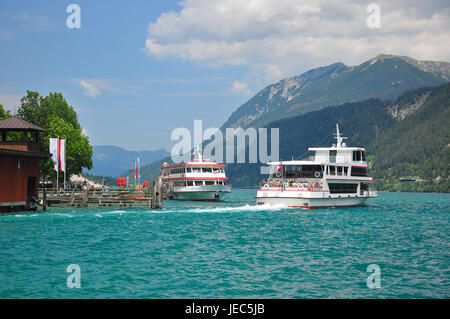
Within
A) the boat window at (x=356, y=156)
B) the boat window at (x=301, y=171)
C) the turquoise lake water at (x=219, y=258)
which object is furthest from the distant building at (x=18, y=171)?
the boat window at (x=356, y=156)

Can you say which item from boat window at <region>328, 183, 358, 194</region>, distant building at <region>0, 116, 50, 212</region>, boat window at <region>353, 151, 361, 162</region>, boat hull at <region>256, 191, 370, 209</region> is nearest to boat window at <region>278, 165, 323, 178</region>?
boat window at <region>328, 183, 358, 194</region>

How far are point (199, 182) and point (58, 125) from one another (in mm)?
27909

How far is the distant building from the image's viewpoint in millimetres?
43281

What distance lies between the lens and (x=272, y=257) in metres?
26.5

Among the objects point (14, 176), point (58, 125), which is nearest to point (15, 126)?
point (14, 176)

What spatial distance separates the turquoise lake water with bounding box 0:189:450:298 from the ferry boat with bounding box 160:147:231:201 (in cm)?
4367

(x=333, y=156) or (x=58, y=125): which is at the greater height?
(x=58, y=125)

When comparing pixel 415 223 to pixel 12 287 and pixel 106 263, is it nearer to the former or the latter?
pixel 106 263

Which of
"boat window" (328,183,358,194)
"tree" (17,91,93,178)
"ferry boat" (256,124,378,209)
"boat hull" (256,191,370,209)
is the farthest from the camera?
"tree" (17,91,93,178)

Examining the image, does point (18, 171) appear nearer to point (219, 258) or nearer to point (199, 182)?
point (219, 258)

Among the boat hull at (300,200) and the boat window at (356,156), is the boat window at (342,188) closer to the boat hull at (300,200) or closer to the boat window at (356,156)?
A: the boat hull at (300,200)

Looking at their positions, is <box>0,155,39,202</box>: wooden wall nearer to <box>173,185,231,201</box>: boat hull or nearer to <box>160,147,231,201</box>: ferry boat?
<box>173,185,231,201</box>: boat hull

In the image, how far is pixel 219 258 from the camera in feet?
85.8
